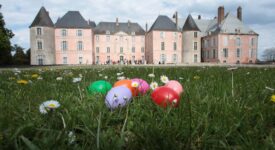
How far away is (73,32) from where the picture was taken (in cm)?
5394

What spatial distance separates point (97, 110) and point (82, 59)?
55568 millimetres

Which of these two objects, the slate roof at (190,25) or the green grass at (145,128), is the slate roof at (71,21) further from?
the green grass at (145,128)

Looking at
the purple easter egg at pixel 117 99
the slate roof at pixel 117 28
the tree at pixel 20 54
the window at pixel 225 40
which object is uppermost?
the slate roof at pixel 117 28

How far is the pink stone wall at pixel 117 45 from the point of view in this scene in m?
59.5

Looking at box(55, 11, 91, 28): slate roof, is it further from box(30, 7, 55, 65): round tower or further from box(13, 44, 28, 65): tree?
box(13, 44, 28, 65): tree

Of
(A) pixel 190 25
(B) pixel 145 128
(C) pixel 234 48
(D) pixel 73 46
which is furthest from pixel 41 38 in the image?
(B) pixel 145 128

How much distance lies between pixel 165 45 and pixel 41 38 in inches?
1131

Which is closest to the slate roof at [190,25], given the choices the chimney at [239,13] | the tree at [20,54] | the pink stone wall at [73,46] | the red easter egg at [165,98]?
the chimney at [239,13]

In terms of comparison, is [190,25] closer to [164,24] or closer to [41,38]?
[164,24]

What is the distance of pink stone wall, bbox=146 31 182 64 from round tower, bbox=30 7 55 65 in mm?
23279

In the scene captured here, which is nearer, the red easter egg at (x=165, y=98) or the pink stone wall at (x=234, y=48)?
the red easter egg at (x=165, y=98)

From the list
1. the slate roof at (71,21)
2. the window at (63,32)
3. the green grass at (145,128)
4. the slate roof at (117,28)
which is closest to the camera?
the green grass at (145,128)

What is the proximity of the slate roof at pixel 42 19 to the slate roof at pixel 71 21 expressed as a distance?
218 centimetres

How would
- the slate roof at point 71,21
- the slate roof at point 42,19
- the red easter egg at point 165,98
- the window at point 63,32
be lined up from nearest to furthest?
the red easter egg at point 165,98 < the slate roof at point 42,19 < the slate roof at point 71,21 < the window at point 63,32
